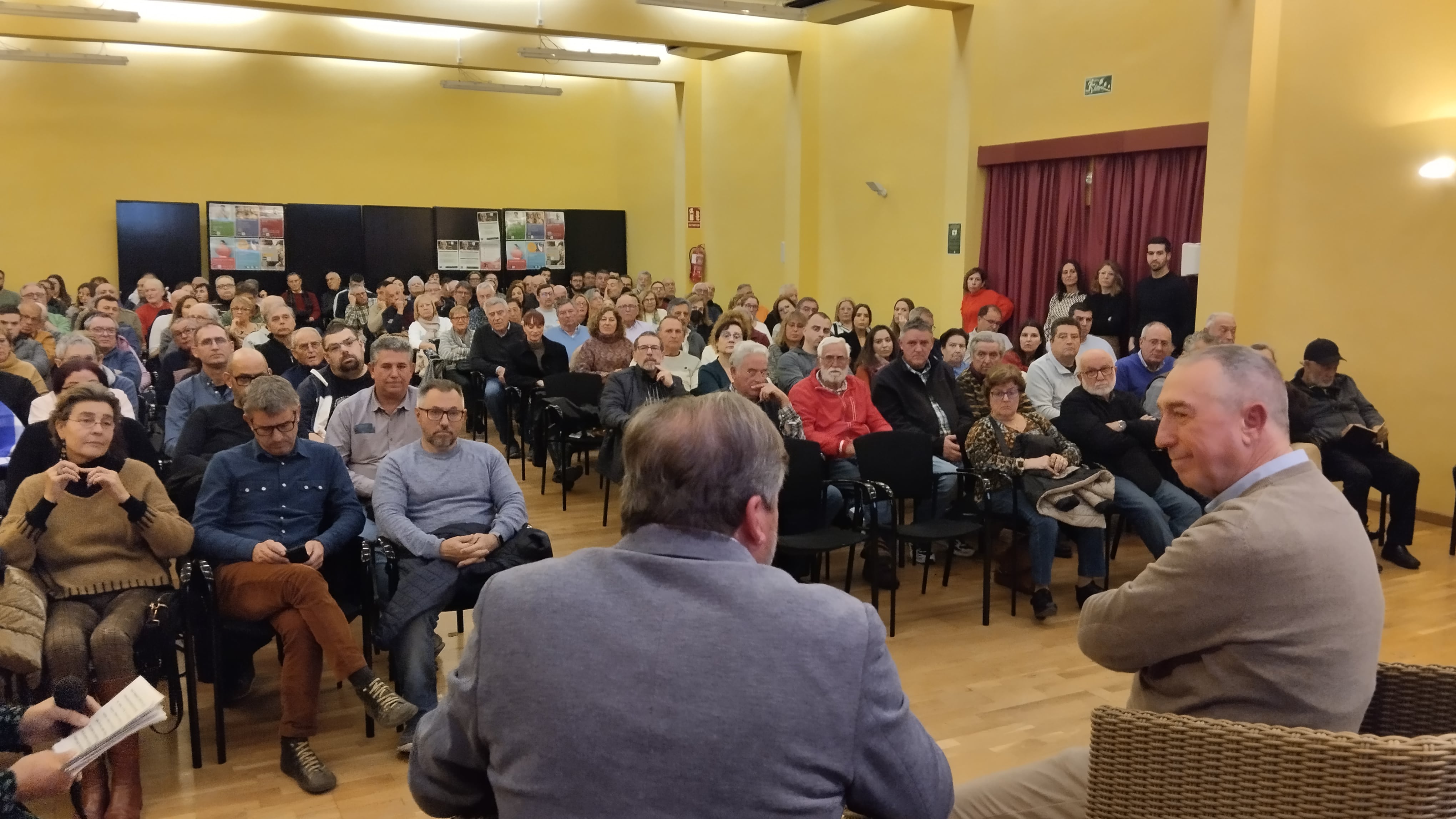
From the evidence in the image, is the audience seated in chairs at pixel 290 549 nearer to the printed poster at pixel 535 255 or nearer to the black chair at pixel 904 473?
the black chair at pixel 904 473

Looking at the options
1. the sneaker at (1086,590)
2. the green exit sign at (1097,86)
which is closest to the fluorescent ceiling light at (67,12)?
the green exit sign at (1097,86)

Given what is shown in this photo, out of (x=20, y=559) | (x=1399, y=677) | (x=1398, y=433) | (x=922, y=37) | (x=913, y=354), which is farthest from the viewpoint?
(x=922, y=37)

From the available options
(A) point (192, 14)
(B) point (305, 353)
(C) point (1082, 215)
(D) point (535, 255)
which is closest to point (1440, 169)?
(C) point (1082, 215)

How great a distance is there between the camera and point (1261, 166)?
7.28 meters

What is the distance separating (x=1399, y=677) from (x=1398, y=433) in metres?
5.73

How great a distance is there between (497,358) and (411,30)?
6.83m

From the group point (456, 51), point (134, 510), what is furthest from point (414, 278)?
point (134, 510)

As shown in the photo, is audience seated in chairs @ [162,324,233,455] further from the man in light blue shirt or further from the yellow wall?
the yellow wall

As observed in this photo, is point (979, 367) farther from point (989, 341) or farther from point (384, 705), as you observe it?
point (384, 705)

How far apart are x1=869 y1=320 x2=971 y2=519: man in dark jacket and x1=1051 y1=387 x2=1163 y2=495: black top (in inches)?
22.5

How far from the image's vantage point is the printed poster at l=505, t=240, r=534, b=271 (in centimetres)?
1551

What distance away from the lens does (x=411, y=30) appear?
13078 millimetres

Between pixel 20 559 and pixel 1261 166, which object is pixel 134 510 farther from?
pixel 1261 166

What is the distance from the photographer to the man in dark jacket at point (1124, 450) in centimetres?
507
